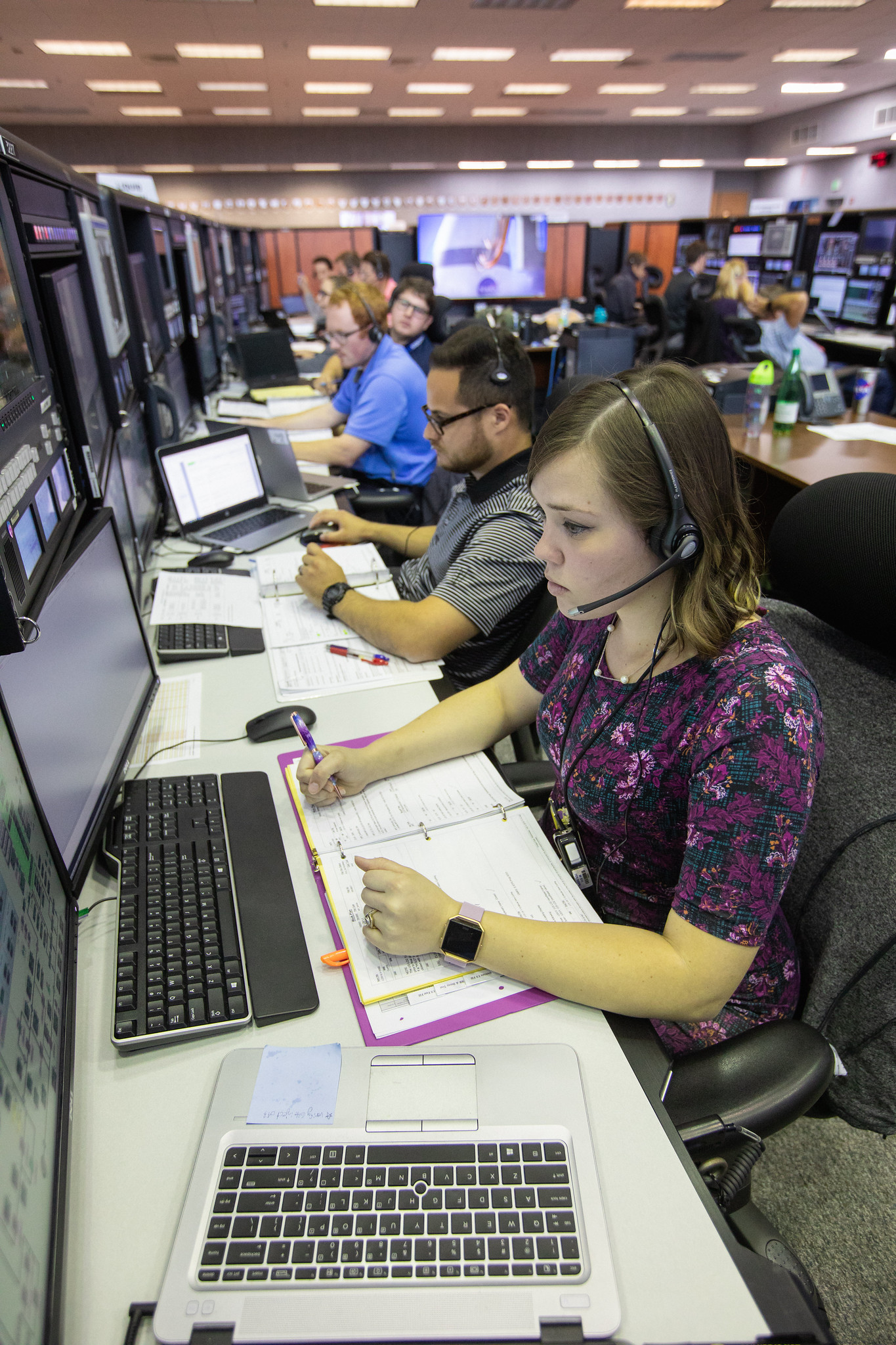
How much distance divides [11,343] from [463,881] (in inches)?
35.3

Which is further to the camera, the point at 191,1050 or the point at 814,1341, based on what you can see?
the point at 191,1050

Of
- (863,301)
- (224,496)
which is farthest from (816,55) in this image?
(224,496)

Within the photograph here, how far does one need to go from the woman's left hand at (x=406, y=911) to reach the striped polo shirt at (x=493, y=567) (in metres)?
0.78

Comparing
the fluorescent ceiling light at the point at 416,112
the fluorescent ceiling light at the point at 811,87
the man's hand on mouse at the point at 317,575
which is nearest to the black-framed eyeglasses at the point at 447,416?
the man's hand on mouse at the point at 317,575

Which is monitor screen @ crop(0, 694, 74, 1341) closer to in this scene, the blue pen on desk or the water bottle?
the blue pen on desk

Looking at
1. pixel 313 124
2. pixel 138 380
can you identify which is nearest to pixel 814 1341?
pixel 138 380

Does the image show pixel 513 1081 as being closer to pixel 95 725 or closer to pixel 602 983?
pixel 602 983

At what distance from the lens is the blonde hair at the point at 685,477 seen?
0.85m

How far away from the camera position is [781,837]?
0.76 meters

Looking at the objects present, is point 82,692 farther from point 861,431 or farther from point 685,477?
point 861,431

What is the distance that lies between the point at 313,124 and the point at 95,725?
13987 mm

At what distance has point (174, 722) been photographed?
4.25 ft

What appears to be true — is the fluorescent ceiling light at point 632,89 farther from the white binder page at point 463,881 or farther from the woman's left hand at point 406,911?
the woman's left hand at point 406,911

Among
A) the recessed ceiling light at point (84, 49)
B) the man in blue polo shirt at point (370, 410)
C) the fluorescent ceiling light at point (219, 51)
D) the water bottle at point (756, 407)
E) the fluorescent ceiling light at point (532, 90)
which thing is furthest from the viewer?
the fluorescent ceiling light at point (532, 90)
